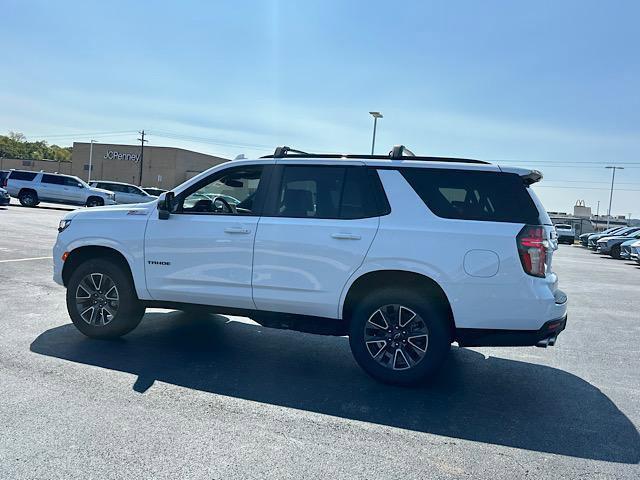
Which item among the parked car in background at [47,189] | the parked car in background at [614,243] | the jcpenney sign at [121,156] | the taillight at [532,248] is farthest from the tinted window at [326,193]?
the jcpenney sign at [121,156]

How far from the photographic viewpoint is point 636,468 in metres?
3.56

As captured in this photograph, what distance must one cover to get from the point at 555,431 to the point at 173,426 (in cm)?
287

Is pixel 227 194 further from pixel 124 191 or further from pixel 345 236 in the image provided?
pixel 124 191

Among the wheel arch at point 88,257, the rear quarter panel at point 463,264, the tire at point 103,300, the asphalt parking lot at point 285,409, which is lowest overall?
the asphalt parking lot at point 285,409

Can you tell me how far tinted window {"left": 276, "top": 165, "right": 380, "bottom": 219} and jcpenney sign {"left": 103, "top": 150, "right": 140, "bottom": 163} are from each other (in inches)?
2610

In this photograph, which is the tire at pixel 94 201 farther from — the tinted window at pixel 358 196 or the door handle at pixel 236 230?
the tinted window at pixel 358 196

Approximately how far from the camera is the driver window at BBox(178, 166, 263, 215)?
18.4ft

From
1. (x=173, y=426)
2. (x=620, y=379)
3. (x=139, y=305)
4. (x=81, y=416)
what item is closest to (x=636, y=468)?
(x=620, y=379)

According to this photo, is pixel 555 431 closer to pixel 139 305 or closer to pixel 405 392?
pixel 405 392

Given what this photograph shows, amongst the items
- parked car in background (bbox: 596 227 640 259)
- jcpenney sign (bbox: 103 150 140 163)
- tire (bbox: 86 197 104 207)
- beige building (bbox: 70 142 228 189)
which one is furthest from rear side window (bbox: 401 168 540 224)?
jcpenney sign (bbox: 103 150 140 163)

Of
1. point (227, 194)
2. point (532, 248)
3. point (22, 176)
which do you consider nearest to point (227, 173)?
point (227, 194)

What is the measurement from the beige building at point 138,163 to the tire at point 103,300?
60.3 metres

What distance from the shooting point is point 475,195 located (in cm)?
484

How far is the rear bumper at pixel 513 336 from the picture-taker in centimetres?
463
